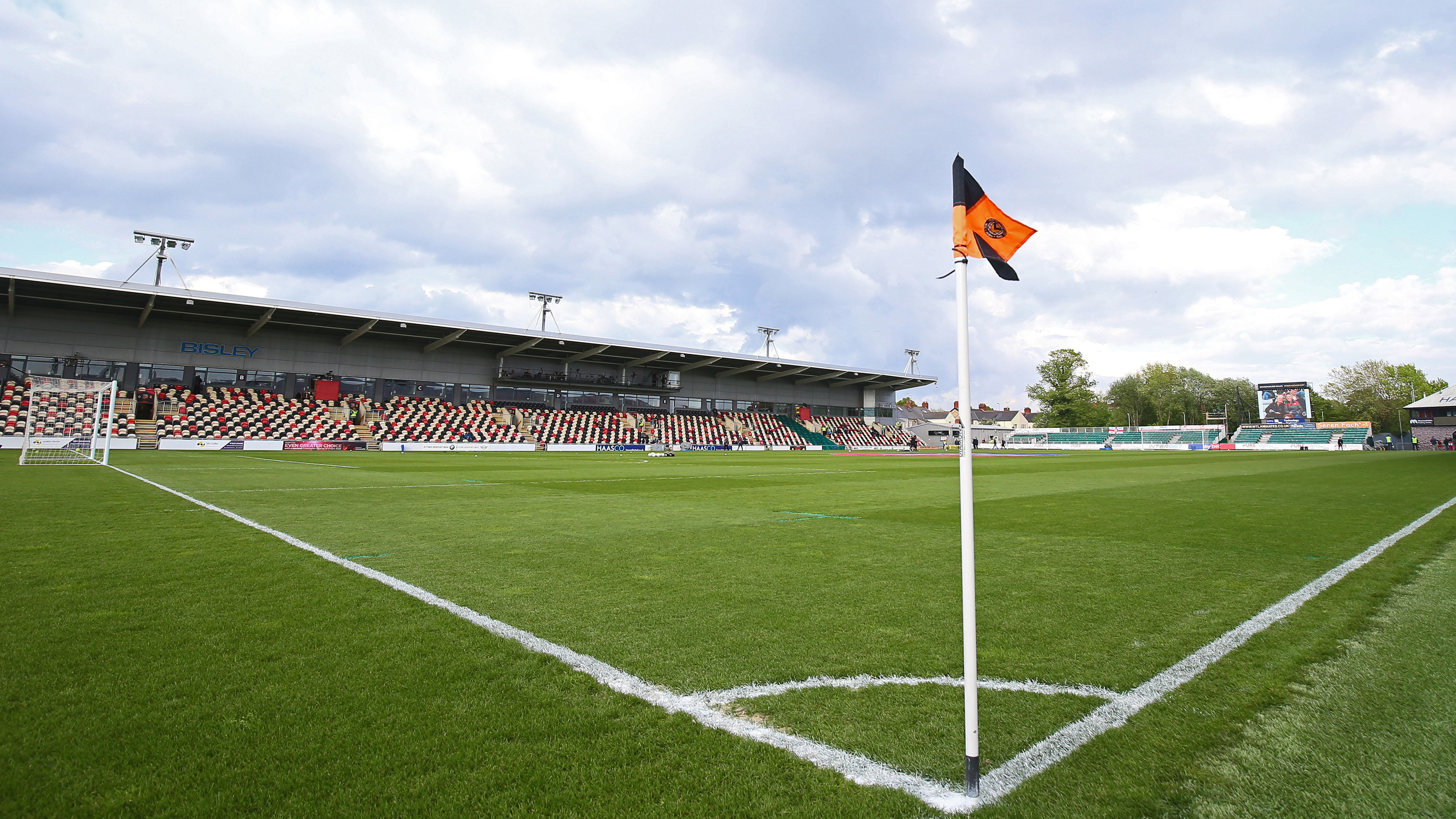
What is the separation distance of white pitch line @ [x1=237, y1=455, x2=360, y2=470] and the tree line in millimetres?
81732

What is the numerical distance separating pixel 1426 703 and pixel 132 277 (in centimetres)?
5052

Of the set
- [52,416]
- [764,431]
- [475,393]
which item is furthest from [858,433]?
[52,416]

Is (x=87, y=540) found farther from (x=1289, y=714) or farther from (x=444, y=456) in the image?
(x=444, y=456)

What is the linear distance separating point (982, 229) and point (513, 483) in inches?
576

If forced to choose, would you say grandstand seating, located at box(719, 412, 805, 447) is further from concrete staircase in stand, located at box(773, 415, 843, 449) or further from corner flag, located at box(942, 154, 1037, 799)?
corner flag, located at box(942, 154, 1037, 799)

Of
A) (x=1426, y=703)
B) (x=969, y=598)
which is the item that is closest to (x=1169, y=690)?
(x=1426, y=703)

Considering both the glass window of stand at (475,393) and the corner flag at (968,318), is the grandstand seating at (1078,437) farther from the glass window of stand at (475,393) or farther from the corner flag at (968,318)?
the corner flag at (968,318)

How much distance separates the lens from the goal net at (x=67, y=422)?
70.9ft

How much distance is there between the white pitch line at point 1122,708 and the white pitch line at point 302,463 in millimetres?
21988

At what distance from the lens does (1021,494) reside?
1317cm

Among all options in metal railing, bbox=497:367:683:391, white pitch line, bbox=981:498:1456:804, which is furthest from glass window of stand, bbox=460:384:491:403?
white pitch line, bbox=981:498:1456:804

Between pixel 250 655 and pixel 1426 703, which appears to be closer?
pixel 1426 703

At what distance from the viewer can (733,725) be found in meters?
2.63

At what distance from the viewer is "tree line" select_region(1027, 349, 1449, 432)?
79750mm
